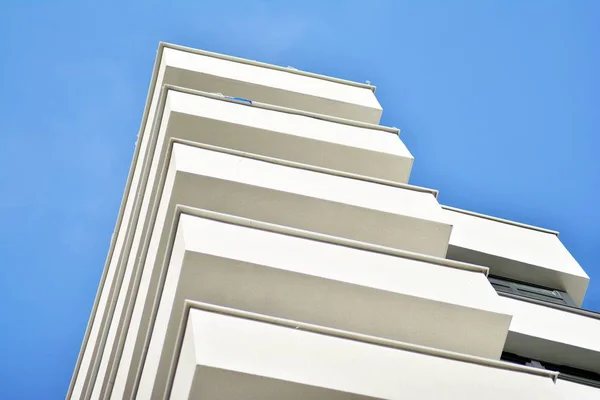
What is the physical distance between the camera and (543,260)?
47.1ft

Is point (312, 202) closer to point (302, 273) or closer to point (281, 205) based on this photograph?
point (281, 205)

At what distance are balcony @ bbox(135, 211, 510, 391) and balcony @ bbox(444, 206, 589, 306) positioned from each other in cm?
505

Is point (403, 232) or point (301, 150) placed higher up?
point (301, 150)

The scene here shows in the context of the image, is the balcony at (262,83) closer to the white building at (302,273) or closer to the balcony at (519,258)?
the white building at (302,273)

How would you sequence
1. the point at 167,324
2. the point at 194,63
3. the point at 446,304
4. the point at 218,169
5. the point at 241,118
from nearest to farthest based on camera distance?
the point at 167,324 → the point at 446,304 → the point at 218,169 → the point at 241,118 → the point at 194,63

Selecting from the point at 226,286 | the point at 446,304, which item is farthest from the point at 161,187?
the point at 446,304

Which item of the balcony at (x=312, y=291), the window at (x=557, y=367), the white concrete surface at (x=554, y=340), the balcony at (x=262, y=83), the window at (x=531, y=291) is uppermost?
the balcony at (x=262, y=83)

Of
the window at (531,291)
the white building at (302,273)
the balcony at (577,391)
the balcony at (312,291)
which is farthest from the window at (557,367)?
the balcony at (312,291)

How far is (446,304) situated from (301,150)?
Result: 429 centimetres

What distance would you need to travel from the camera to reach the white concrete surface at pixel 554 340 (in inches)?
461

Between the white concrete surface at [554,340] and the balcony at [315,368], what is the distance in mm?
3843

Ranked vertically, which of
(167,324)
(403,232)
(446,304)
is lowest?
(167,324)

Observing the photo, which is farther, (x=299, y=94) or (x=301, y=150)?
(x=299, y=94)

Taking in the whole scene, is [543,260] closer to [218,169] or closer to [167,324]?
[218,169]
